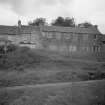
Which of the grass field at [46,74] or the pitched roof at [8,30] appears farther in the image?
the pitched roof at [8,30]

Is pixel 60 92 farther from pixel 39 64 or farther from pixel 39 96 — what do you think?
pixel 39 64

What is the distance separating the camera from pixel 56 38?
3459cm

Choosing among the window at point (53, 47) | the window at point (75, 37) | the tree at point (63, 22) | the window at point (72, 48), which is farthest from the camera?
the tree at point (63, 22)

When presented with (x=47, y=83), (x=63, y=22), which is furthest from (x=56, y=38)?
(x=63, y=22)

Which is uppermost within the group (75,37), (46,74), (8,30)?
(8,30)

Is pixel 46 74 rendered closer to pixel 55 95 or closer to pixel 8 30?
pixel 55 95

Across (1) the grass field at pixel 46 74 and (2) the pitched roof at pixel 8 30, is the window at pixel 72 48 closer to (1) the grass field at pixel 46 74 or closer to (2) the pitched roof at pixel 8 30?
(1) the grass field at pixel 46 74

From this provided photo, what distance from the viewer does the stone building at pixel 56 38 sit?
31672 mm

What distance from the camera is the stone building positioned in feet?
104

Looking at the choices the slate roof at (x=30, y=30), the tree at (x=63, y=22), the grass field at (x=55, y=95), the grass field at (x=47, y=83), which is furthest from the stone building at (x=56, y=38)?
the tree at (x=63, y=22)

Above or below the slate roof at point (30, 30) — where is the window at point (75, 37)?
below

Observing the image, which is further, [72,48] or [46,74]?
[72,48]

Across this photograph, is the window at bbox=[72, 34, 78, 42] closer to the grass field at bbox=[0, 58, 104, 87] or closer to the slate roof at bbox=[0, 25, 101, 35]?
the slate roof at bbox=[0, 25, 101, 35]

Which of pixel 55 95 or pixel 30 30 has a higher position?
pixel 30 30
